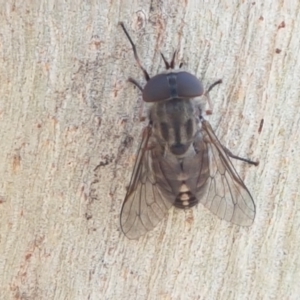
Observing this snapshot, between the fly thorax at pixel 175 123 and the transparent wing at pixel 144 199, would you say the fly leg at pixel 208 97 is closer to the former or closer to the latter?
the fly thorax at pixel 175 123

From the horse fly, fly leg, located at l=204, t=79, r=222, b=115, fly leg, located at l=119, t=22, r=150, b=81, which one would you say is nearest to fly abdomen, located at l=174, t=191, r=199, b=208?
the horse fly

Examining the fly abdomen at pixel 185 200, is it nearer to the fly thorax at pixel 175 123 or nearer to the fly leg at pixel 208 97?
the fly thorax at pixel 175 123

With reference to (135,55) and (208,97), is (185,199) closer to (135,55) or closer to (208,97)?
(208,97)

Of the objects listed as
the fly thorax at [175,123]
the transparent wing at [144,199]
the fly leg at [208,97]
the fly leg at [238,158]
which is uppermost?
the fly leg at [208,97]

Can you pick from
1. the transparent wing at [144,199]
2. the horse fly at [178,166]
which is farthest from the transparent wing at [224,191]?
the transparent wing at [144,199]

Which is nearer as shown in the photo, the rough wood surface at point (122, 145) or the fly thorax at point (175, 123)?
the rough wood surface at point (122, 145)

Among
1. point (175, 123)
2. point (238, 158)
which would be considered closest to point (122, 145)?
point (175, 123)

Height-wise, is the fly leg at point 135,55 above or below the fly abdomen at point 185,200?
above
